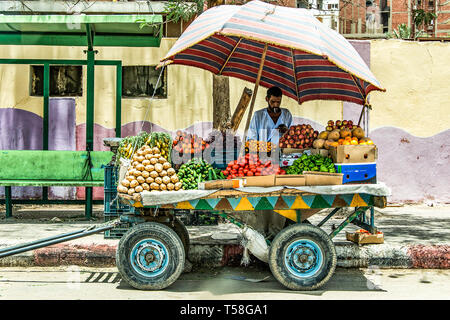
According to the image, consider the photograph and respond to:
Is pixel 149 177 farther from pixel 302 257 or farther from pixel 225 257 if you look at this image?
pixel 225 257

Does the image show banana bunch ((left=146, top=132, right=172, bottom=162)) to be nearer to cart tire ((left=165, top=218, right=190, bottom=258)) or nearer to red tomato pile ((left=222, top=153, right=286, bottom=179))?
red tomato pile ((left=222, top=153, right=286, bottom=179))

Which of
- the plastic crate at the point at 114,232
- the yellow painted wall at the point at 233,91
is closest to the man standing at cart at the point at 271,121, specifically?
the plastic crate at the point at 114,232

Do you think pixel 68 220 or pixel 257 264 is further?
pixel 68 220

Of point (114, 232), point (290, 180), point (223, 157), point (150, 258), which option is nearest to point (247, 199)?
point (290, 180)

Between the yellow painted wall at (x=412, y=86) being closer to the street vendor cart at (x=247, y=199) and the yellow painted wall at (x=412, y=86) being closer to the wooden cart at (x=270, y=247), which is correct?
the street vendor cart at (x=247, y=199)

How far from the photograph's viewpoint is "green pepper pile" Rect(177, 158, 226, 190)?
5.52 m

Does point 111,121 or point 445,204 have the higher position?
point 111,121

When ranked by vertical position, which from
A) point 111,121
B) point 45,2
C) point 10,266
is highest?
point 45,2

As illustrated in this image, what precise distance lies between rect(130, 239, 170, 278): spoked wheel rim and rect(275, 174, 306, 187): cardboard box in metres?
1.34

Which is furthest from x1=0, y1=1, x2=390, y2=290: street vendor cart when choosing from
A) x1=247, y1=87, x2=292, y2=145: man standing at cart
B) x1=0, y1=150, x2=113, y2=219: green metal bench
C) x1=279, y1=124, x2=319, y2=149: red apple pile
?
x1=0, y1=150, x2=113, y2=219: green metal bench
